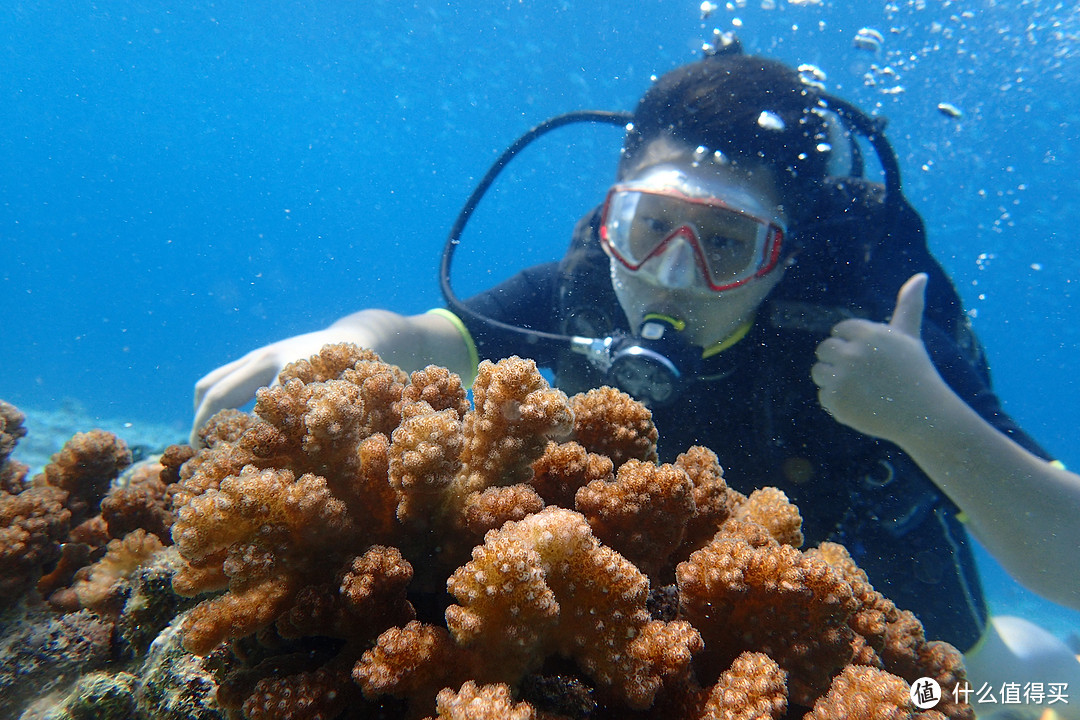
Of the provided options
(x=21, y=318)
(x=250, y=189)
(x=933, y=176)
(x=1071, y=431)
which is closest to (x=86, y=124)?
(x=250, y=189)

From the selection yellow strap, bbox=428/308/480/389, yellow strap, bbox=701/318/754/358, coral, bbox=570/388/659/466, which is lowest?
coral, bbox=570/388/659/466

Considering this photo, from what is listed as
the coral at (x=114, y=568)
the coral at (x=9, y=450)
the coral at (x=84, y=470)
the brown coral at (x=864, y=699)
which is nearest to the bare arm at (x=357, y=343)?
the coral at (x=84, y=470)

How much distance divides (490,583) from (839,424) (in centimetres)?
340

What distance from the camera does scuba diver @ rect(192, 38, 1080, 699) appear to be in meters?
3.30

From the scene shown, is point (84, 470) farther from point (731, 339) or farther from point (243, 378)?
point (731, 339)

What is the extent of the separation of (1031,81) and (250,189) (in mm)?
130944

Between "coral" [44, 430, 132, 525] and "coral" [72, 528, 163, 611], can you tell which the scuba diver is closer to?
"coral" [44, 430, 132, 525]

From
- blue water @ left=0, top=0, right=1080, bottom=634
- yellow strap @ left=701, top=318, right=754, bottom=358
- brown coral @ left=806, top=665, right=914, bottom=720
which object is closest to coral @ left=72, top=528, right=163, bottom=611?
brown coral @ left=806, top=665, right=914, bottom=720

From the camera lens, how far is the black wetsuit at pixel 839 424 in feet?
11.5

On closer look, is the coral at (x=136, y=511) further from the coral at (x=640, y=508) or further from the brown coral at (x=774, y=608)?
the brown coral at (x=774, y=608)

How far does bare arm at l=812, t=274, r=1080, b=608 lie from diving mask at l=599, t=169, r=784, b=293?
0.78 m

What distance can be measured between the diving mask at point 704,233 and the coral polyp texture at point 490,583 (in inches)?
88.0

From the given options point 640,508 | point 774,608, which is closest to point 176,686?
point 640,508

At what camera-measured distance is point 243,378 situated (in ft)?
7.79
